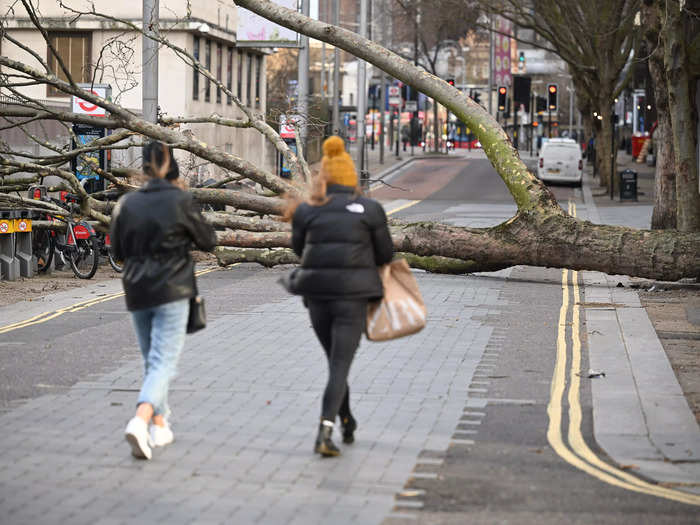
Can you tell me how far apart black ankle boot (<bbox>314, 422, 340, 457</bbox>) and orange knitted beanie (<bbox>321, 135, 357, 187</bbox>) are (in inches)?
56.6

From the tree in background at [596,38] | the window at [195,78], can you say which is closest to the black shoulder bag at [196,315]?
the tree in background at [596,38]

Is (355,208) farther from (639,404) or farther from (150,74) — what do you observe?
(150,74)

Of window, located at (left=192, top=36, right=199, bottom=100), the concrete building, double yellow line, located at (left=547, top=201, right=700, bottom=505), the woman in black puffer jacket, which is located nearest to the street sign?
the concrete building

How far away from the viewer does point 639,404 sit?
353 inches

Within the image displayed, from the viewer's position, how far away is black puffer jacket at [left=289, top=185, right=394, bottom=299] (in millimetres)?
7133

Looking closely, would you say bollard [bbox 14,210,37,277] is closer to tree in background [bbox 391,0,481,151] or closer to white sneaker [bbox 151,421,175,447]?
white sneaker [bbox 151,421,175,447]

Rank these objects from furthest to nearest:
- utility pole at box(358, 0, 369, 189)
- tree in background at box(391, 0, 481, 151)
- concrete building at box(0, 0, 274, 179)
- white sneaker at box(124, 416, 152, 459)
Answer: tree in background at box(391, 0, 481, 151) < concrete building at box(0, 0, 274, 179) < utility pole at box(358, 0, 369, 189) < white sneaker at box(124, 416, 152, 459)

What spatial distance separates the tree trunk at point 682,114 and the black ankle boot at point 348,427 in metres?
12.1

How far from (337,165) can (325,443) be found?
1.63 meters

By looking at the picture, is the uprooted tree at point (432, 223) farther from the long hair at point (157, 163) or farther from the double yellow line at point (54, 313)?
the long hair at point (157, 163)

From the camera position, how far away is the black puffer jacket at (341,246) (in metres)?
7.13

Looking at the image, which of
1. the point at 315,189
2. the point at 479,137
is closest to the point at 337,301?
the point at 315,189

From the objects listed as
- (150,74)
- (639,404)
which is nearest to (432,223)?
(150,74)

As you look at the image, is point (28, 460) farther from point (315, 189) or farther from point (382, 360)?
point (382, 360)
